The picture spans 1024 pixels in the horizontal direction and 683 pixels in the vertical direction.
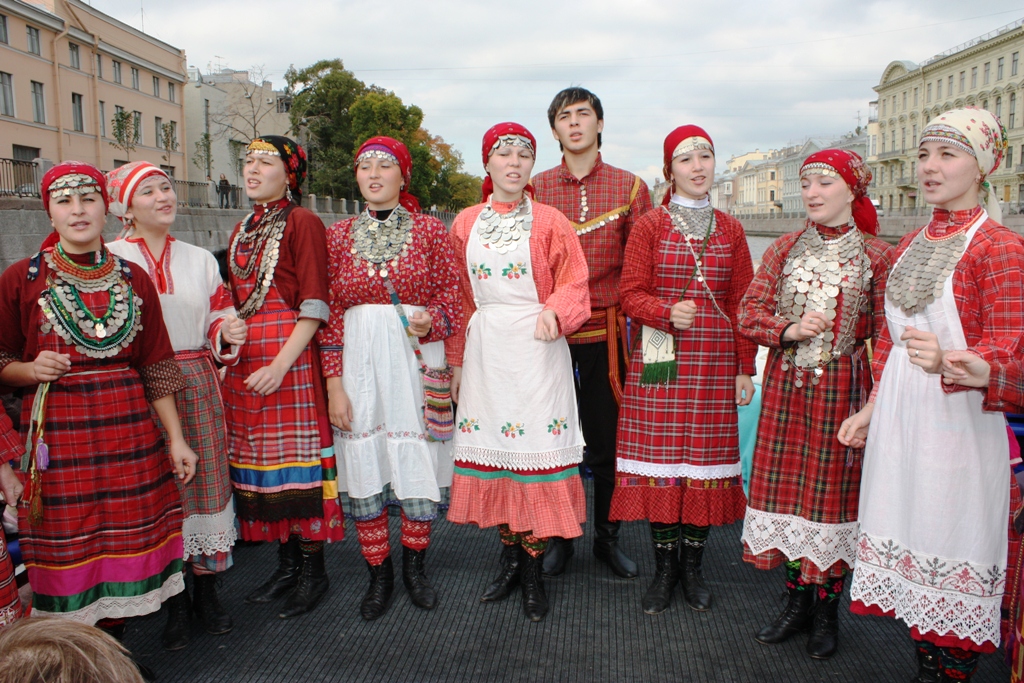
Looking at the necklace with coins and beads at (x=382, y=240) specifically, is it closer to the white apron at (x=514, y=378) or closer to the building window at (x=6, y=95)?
the white apron at (x=514, y=378)

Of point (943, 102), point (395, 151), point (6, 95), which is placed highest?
point (943, 102)

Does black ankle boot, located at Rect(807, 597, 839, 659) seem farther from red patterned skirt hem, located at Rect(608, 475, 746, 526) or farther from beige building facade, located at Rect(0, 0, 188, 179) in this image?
beige building facade, located at Rect(0, 0, 188, 179)

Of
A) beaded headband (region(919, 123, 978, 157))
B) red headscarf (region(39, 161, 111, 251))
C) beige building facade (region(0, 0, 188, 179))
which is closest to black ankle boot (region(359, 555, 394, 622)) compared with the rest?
red headscarf (region(39, 161, 111, 251))

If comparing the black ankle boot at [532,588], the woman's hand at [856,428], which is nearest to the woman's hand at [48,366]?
the black ankle boot at [532,588]

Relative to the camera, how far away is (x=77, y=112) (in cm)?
2506

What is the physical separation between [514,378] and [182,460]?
4.04 feet

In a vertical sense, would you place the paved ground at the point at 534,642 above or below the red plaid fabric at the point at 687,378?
below

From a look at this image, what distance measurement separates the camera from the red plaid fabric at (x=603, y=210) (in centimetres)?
332

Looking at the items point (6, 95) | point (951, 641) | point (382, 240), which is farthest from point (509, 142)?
point (6, 95)

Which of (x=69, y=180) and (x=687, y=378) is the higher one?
(x=69, y=180)

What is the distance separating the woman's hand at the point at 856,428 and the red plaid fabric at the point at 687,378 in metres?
0.58

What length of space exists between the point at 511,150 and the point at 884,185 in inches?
2492

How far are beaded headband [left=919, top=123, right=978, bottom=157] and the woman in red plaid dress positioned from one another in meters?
2.11

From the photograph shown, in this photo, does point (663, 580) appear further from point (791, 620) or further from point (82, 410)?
point (82, 410)
